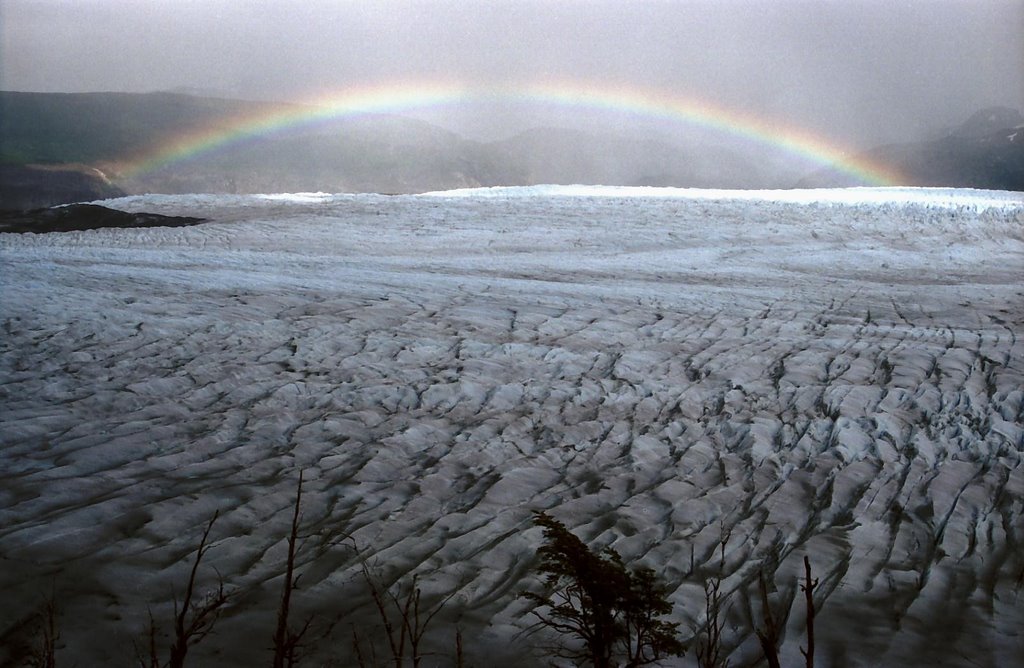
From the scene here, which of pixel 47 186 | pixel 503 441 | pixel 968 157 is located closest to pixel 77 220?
pixel 503 441

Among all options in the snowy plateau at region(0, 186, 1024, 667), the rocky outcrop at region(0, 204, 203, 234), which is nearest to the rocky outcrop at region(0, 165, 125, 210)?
the rocky outcrop at region(0, 204, 203, 234)

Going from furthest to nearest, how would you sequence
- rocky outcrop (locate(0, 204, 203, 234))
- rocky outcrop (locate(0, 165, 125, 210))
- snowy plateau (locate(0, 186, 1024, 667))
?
rocky outcrop (locate(0, 165, 125, 210))
rocky outcrop (locate(0, 204, 203, 234))
snowy plateau (locate(0, 186, 1024, 667))

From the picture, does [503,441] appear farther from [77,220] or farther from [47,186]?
[47,186]

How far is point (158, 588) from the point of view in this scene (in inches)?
147

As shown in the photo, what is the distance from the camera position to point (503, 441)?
5.76 metres

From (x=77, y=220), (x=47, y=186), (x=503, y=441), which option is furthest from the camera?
(x=47, y=186)

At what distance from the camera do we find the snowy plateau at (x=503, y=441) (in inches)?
146

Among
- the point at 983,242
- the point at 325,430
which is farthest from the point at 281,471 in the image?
the point at 983,242

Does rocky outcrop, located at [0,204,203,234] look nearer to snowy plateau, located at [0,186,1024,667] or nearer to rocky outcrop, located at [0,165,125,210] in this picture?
snowy plateau, located at [0,186,1024,667]

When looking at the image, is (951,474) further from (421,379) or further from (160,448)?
(160,448)

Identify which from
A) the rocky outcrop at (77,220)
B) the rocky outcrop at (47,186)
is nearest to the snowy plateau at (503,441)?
the rocky outcrop at (77,220)

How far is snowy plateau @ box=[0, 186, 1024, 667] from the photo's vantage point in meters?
3.71

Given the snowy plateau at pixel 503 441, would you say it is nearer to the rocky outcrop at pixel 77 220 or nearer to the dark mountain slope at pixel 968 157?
the rocky outcrop at pixel 77 220

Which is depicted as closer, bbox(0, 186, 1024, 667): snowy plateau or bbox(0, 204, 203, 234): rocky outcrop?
bbox(0, 186, 1024, 667): snowy plateau
